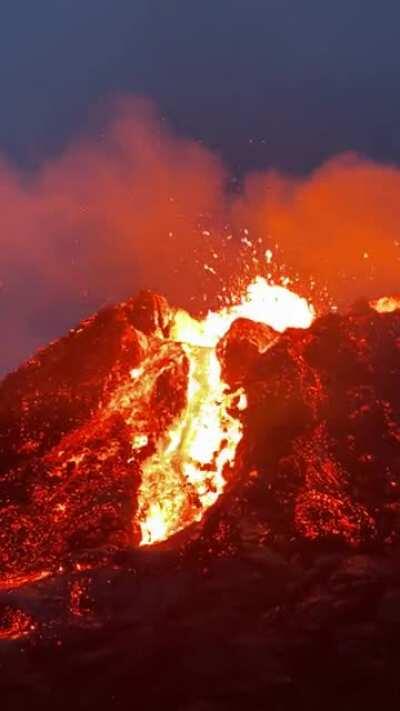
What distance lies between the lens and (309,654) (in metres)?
19.1

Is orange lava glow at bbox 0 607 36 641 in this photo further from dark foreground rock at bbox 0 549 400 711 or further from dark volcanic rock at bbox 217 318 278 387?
dark volcanic rock at bbox 217 318 278 387

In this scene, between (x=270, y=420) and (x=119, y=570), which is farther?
(x=270, y=420)

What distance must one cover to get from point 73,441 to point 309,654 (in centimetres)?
1070

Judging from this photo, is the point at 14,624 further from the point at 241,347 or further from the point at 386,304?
the point at 386,304

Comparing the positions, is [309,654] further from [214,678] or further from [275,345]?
[275,345]

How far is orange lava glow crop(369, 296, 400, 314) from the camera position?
34.2 metres

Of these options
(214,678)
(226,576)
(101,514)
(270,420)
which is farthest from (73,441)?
(214,678)

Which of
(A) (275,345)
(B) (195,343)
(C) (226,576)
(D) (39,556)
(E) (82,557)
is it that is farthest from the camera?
(B) (195,343)

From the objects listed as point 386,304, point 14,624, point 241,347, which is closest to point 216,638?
point 14,624

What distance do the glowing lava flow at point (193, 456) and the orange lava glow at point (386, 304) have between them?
6365 millimetres

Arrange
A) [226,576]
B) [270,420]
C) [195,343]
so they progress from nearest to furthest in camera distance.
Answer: [226,576] < [270,420] < [195,343]

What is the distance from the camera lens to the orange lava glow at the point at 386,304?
34.2 m

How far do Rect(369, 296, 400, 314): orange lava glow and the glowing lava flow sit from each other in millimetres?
6365

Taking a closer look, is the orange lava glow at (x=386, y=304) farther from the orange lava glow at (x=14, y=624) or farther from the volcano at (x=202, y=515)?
the orange lava glow at (x=14, y=624)
